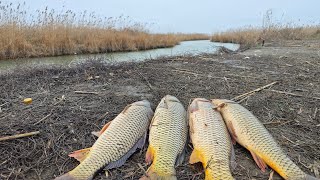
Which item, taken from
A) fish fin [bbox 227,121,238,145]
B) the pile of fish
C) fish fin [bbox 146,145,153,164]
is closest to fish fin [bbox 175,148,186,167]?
the pile of fish

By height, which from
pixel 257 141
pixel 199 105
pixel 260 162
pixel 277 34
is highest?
pixel 277 34

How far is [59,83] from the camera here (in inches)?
179

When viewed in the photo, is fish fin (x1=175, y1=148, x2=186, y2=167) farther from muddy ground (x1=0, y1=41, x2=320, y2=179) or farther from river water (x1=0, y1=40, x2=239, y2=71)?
river water (x1=0, y1=40, x2=239, y2=71)

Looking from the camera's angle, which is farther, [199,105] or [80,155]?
[199,105]

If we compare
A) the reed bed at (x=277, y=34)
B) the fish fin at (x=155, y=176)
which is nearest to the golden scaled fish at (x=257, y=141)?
the fish fin at (x=155, y=176)

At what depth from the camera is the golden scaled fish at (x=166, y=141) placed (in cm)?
208

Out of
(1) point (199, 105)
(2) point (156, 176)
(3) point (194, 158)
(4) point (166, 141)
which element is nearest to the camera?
(2) point (156, 176)

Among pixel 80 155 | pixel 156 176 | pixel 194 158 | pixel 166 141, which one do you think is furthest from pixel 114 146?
pixel 194 158

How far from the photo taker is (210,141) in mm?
2477

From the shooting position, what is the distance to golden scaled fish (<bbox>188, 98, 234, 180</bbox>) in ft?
7.03

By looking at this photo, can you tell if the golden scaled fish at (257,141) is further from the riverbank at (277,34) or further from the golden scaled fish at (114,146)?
the riverbank at (277,34)

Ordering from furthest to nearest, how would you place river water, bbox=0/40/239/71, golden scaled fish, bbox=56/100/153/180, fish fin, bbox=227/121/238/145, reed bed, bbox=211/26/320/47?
1. reed bed, bbox=211/26/320/47
2. river water, bbox=0/40/239/71
3. fish fin, bbox=227/121/238/145
4. golden scaled fish, bbox=56/100/153/180

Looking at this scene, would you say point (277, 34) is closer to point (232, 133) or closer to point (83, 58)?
point (83, 58)

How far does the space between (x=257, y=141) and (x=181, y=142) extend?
633mm
